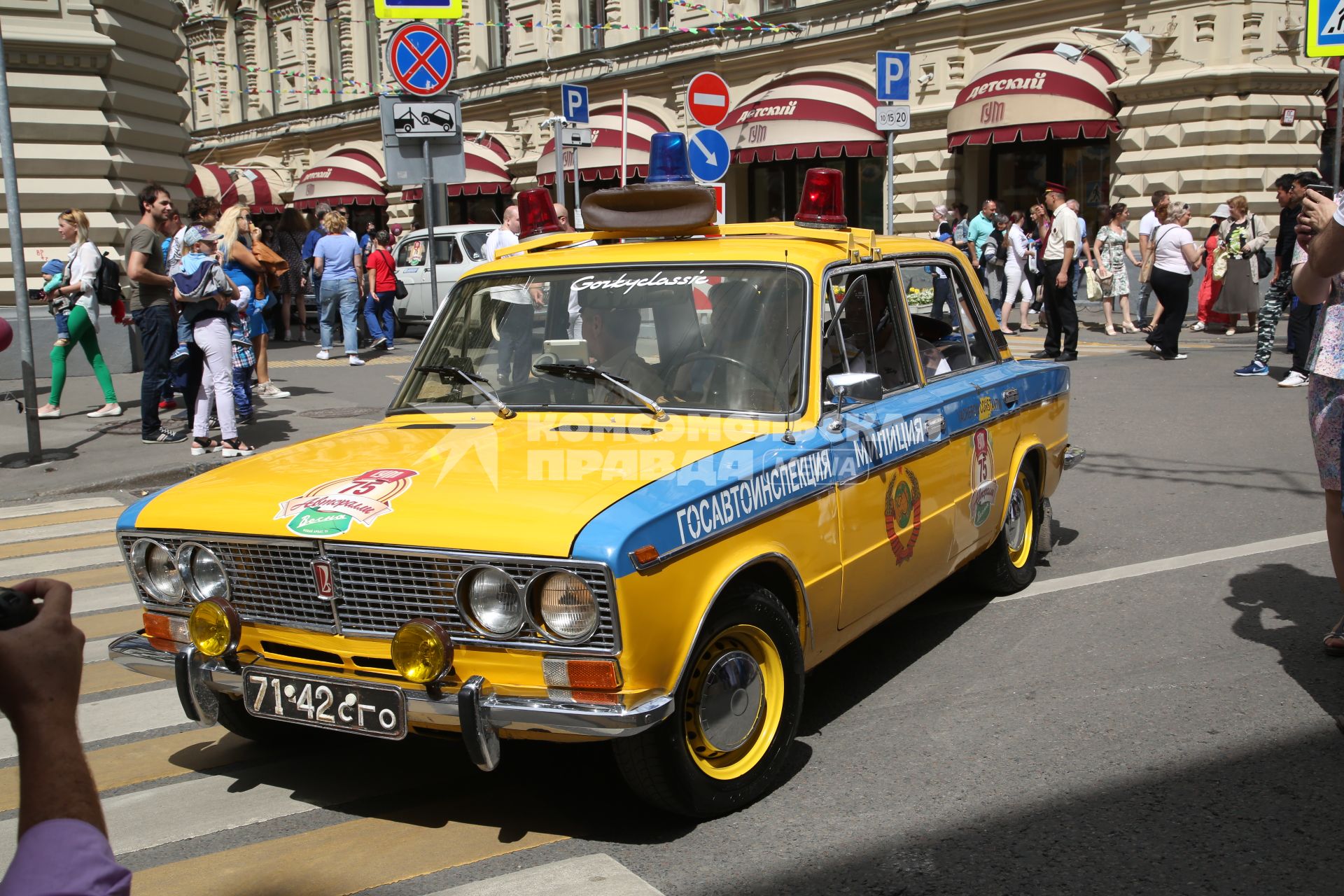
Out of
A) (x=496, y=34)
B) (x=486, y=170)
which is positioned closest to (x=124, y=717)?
(x=486, y=170)

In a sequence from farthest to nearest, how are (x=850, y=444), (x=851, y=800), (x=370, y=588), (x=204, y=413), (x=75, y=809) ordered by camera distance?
(x=204, y=413) < (x=850, y=444) < (x=851, y=800) < (x=370, y=588) < (x=75, y=809)

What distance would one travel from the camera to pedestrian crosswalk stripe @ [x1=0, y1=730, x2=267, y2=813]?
4.26 m

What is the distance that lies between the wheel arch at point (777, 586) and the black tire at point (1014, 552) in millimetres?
2079

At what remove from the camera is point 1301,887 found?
3.26 m

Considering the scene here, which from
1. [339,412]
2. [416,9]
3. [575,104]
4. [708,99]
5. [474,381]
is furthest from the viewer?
[575,104]

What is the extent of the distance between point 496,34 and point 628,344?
109 ft

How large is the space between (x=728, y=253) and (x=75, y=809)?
3.47 metres

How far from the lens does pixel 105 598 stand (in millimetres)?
6379

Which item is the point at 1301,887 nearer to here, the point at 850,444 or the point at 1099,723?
the point at 1099,723

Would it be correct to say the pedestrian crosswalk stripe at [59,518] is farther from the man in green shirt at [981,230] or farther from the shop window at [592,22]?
the shop window at [592,22]

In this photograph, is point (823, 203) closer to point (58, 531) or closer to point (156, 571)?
point (156, 571)

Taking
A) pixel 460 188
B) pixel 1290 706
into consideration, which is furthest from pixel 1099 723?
pixel 460 188

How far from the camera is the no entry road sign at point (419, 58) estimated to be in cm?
1027

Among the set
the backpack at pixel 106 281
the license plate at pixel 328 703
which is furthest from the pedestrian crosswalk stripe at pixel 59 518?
the license plate at pixel 328 703
